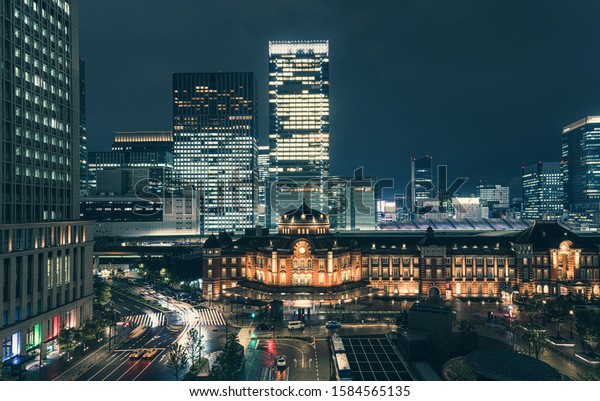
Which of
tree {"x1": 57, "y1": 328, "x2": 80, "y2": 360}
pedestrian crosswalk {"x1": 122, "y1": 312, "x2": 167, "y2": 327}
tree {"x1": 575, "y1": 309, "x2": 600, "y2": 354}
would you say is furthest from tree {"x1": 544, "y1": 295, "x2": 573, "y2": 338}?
tree {"x1": 57, "y1": 328, "x2": 80, "y2": 360}

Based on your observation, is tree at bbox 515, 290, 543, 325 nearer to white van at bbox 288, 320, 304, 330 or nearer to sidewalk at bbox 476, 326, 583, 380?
sidewalk at bbox 476, 326, 583, 380

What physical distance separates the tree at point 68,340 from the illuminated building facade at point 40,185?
10.6ft

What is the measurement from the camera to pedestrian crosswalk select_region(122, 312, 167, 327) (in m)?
91.4

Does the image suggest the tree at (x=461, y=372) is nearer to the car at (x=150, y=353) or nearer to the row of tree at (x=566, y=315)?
the row of tree at (x=566, y=315)

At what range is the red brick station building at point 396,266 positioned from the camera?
111 metres

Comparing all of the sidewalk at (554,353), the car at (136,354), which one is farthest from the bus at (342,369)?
the car at (136,354)

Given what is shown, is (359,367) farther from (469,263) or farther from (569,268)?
(569,268)

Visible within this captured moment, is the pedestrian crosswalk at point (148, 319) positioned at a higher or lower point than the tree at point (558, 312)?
lower

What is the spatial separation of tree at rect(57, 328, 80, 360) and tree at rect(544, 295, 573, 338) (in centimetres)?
8465

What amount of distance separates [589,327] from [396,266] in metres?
52.7

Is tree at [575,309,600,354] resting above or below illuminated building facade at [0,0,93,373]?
below

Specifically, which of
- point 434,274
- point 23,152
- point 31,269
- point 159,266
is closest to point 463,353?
point 434,274

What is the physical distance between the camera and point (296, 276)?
368 ft

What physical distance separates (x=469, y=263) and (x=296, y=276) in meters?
47.4
